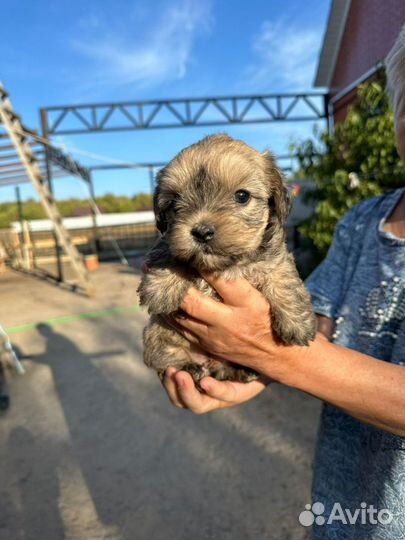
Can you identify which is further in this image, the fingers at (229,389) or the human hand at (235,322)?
the fingers at (229,389)

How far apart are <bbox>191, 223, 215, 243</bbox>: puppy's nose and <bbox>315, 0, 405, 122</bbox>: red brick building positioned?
771 cm

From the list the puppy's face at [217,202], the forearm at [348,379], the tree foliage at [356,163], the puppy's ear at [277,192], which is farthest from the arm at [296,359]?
the tree foliage at [356,163]

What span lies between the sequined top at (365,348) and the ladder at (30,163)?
10.0 meters

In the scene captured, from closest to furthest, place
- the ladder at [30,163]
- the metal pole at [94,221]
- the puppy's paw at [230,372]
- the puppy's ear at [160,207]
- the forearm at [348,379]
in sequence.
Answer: the forearm at [348,379], the puppy's ear at [160,207], the puppy's paw at [230,372], the ladder at [30,163], the metal pole at [94,221]

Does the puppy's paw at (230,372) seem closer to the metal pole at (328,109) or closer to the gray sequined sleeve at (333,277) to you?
the gray sequined sleeve at (333,277)

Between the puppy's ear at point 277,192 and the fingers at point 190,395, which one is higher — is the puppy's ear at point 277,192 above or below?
above

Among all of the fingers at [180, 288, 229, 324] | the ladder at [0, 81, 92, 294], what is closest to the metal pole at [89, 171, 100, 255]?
the ladder at [0, 81, 92, 294]

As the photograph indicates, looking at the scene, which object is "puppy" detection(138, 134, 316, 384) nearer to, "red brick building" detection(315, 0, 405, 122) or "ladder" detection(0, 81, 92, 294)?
"red brick building" detection(315, 0, 405, 122)

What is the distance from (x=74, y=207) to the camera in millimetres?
39062

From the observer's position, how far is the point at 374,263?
2.06 m

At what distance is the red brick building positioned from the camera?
346 inches

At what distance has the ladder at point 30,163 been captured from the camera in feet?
33.3

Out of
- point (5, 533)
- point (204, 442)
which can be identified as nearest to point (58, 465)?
point (5, 533)

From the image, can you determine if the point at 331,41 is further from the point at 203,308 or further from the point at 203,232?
the point at 203,308
